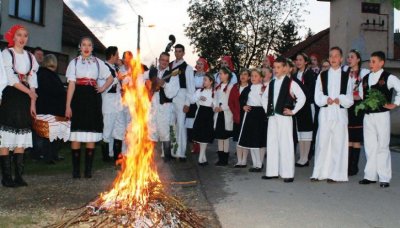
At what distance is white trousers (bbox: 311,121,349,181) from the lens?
760 cm

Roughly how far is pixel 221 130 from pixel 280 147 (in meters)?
1.87

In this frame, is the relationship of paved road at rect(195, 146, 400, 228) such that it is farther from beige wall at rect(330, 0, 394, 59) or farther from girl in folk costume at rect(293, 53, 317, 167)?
beige wall at rect(330, 0, 394, 59)

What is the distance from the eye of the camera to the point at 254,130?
8586mm

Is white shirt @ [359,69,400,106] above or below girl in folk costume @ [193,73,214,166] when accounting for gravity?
above

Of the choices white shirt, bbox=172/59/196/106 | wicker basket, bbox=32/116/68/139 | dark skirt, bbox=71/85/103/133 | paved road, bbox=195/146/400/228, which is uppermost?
white shirt, bbox=172/59/196/106

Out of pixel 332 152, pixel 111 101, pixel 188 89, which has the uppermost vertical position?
pixel 188 89

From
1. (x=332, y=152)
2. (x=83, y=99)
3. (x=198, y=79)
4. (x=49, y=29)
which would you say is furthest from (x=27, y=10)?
(x=332, y=152)

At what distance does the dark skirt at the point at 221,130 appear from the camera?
934 centimetres

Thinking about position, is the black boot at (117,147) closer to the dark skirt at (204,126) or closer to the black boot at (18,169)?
the dark skirt at (204,126)

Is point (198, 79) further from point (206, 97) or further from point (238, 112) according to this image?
point (238, 112)

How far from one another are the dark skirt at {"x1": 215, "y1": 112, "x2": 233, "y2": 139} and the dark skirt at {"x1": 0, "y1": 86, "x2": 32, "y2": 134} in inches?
154

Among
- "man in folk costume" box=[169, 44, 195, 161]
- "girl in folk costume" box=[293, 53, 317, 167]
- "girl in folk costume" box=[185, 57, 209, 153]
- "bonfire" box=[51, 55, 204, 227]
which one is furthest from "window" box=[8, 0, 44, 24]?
"bonfire" box=[51, 55, 204, 227]

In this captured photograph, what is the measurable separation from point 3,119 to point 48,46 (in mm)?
17597

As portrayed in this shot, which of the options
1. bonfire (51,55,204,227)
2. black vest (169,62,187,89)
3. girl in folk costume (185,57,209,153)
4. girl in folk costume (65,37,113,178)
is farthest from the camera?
girl in folk costume (185,57,209,153)
